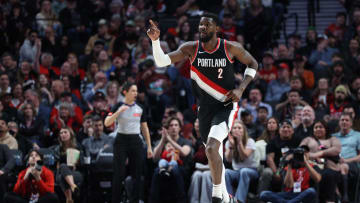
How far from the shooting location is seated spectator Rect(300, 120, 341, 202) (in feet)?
31.5

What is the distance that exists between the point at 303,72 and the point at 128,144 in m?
5.20

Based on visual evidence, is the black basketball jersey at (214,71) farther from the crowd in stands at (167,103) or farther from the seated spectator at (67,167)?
the seated spectator at (67,167)

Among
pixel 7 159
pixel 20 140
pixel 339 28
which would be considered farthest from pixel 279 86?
pixel 7 159

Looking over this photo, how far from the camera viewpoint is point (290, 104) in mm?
11938

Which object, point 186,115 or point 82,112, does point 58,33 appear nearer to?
point 82,112

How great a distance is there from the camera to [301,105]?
11906 mm

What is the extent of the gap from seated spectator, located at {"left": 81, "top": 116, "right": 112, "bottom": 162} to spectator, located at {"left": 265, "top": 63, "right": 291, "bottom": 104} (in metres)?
3.87

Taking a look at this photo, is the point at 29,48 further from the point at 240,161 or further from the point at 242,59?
the point at 242,59

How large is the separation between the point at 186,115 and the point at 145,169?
2167mm

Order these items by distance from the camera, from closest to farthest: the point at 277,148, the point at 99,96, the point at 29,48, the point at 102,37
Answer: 1. the point at 277,148
2. the point at 99,96
3. the point at 29,48
4. the point at 102,37

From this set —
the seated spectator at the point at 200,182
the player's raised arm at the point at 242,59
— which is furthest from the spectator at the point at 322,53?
the player's raised arm at the point at 242,59

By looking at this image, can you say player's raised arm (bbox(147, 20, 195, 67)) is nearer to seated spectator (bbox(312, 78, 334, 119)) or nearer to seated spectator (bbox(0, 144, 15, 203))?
seated spectator (bbox(0, 144, 15, 203))

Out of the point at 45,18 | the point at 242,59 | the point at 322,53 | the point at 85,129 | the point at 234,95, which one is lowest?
the point at 85,129

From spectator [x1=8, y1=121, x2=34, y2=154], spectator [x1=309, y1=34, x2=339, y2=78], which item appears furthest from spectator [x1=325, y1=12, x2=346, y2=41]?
spectator [x1=8, y1=121, x2=34, y2=154]
